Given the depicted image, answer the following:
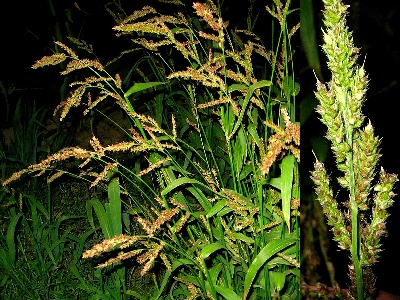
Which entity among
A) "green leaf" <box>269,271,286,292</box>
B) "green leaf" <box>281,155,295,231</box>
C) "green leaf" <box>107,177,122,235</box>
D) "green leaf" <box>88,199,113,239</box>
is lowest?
"green leaf" <box>269,271,286,292</box>

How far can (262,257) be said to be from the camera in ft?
3.43

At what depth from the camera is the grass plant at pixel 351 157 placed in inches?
22.0

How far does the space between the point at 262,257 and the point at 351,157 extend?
19.8 inches

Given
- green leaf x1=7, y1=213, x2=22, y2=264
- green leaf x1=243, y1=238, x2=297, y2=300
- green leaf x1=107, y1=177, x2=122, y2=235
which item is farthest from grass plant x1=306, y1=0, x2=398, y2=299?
green leaf x1=7, y1=213, x2=22, y2=264

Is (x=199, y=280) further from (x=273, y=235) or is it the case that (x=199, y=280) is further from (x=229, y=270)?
(x=273, y=235)

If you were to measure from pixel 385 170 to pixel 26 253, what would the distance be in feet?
5.30

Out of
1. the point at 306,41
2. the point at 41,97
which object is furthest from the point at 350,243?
the point at 41,97

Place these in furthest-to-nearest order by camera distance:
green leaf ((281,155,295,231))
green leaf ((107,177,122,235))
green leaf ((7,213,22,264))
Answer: green leaf ((7,213,22,264)) < green leaf ((107,177,122,235)) < green leaf ((281,155,295,231))

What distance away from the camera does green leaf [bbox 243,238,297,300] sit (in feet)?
3.37

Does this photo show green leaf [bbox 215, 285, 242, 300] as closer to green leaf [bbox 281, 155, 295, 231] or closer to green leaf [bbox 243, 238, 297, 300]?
green leaf [bbox 243, 238, 297, 300]

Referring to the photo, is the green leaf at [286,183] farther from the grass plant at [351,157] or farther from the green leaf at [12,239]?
the green leaf at [12,239]

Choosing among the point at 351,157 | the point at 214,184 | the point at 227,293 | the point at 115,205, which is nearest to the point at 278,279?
the point at 227,293

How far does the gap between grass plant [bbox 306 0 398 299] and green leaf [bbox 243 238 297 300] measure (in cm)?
40

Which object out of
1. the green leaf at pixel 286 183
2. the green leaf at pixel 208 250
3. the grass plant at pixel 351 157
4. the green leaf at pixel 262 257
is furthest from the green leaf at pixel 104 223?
the grass plant at pixel 351 157
